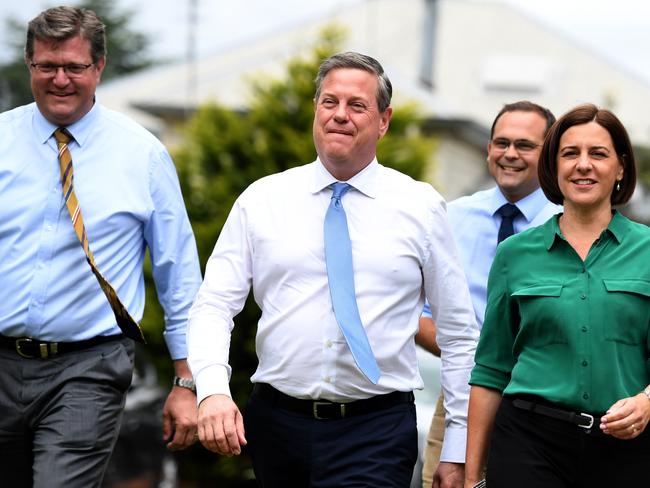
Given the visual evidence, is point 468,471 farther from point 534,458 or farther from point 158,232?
point 158,232

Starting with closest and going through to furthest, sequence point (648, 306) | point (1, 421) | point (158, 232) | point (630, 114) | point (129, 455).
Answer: point (648, 306) < point (1, 421) < point (158, 232) < point (129, 455) < point (630, 114)

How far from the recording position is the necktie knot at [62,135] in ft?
18.1

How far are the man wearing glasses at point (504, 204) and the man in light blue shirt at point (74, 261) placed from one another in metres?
1.35

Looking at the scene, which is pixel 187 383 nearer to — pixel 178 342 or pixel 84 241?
pixel 178 342

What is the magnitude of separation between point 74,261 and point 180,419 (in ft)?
2.71

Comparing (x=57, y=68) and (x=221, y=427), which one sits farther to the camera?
(x=57, y=68)

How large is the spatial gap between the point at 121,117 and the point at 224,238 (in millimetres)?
1085

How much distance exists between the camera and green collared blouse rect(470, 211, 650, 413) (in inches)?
175

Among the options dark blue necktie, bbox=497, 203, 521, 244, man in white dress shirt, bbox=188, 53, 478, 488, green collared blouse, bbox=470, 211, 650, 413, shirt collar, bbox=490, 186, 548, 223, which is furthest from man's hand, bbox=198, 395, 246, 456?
shirt collar, bbox=490, 186, 548, 223

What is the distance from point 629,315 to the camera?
4.44 metres

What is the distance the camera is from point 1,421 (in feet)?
17.3

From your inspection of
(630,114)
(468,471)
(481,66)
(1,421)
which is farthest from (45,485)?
(630,114)

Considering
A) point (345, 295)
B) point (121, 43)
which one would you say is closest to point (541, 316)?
point (345, 295)

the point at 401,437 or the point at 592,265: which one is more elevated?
the point at 592,265
